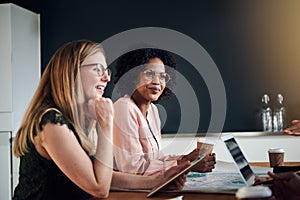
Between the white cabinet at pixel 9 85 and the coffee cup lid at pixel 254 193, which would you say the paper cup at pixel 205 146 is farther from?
the white cabinet at pixel 9 85

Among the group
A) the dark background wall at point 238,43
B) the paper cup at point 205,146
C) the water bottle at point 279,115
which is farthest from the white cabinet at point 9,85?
the paper cup at point 205,146

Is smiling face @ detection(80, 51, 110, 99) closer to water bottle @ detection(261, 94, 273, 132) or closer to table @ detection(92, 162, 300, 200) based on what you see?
table @ detection(92, 162, 300, 200)

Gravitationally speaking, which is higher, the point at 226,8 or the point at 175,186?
the point at 226,8

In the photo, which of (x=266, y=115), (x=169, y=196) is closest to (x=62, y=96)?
(x=169, y=196)

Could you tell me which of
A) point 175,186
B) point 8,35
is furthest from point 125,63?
point 8,35

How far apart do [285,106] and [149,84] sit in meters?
2.27

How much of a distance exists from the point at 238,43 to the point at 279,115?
0.74 m

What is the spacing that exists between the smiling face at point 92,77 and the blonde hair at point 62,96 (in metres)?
0.02

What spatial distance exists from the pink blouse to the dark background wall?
211cm

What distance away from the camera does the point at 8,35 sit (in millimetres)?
4297

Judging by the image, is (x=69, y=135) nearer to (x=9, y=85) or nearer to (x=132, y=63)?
(x=132, y=63)

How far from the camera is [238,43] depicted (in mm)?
4516

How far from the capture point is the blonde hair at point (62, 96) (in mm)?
1733

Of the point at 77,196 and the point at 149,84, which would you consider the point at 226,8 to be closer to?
the point at 149,84
